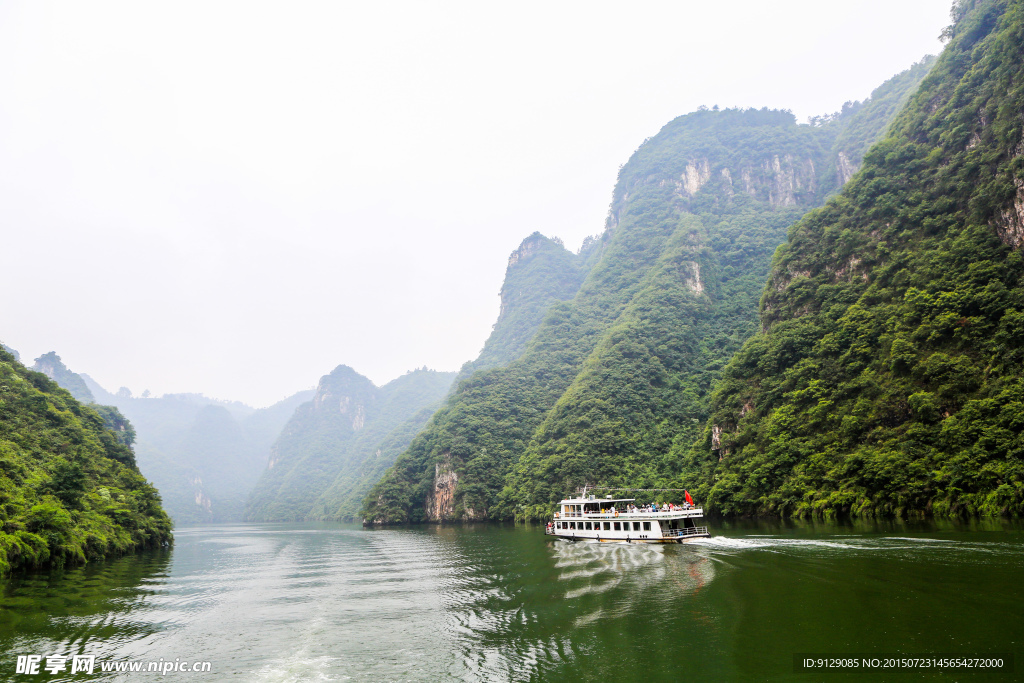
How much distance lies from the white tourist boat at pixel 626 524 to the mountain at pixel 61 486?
42.8 m

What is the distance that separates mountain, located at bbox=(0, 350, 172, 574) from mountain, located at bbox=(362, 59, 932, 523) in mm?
53377

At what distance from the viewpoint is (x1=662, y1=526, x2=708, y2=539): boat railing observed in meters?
44.5

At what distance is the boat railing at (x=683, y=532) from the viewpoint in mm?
44513

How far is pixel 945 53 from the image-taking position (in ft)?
256

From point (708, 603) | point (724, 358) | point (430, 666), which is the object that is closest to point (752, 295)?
point (724, 358)

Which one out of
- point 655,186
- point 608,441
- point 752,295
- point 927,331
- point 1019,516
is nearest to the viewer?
point 1019,516

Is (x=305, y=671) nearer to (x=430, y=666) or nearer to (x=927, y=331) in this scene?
(x=430, y=666)

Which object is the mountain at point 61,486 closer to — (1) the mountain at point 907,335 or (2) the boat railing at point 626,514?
(2) the boat railing at point 626,514

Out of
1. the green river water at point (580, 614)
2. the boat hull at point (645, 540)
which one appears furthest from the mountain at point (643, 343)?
the green river water at point (580, 614)

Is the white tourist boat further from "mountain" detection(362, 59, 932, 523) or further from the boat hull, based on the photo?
"mountain" detection(362, 59, 932, 523)

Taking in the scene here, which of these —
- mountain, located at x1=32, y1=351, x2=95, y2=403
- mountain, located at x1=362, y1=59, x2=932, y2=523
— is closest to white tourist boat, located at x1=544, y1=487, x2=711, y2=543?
mountain, located at x1=362, y1=59, x2=932, y2=523

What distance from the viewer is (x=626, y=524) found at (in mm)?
49844

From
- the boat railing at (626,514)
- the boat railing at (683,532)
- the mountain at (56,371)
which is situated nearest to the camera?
the boat railing at (683,532)

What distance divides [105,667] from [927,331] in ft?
214
